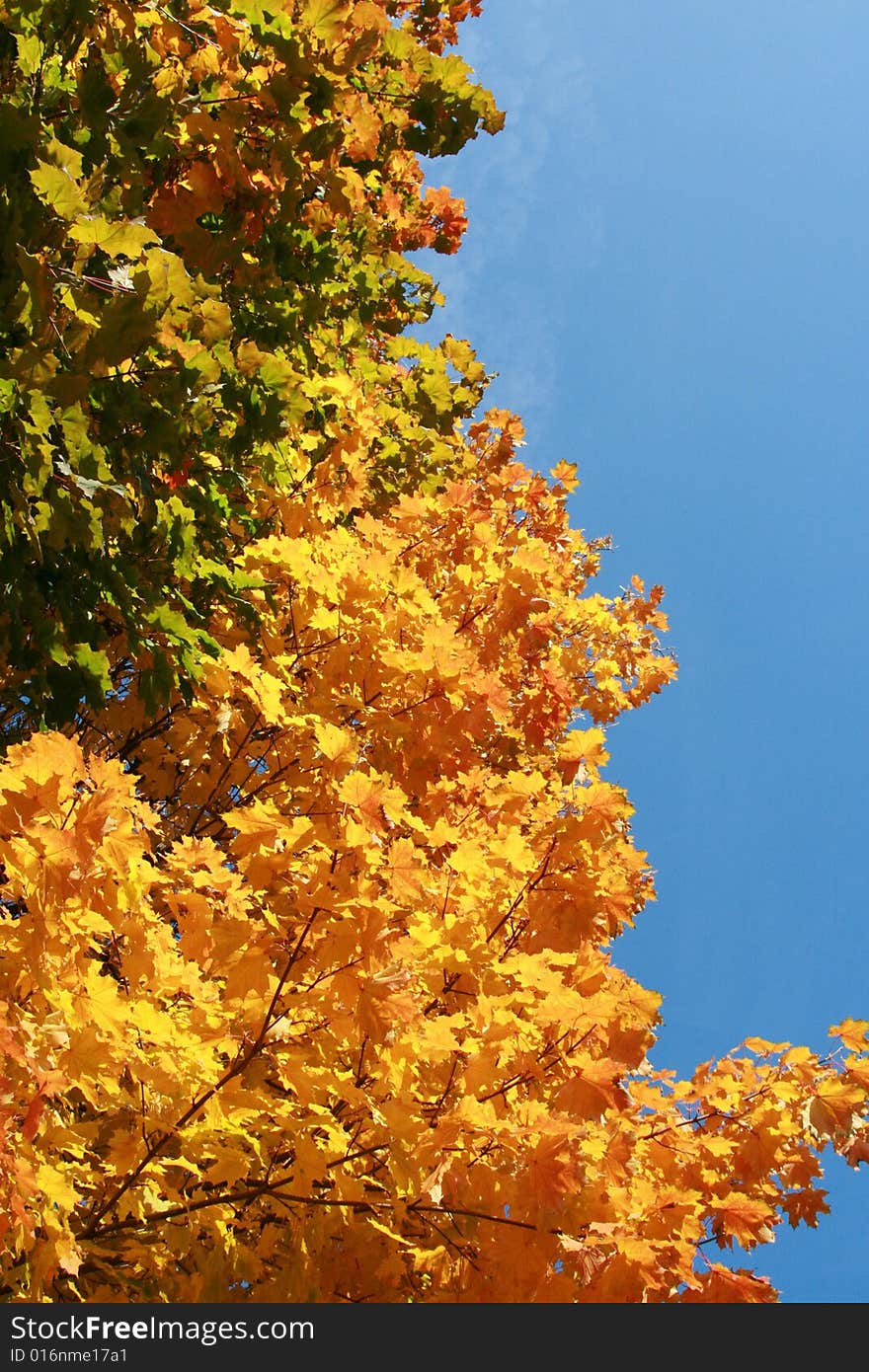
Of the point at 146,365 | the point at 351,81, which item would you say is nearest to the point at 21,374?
the point at 146,365

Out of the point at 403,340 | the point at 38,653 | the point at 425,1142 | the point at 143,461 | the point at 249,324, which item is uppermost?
the point at 403,340

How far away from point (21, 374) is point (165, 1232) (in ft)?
7.52

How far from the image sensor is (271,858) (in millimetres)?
2354

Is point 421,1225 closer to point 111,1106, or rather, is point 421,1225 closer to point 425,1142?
point 425,1142

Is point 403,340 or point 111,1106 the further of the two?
point 403,340

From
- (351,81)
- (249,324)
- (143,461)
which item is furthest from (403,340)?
(143,461)

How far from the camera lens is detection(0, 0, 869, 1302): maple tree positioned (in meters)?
2.12

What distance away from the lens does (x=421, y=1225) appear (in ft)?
8.80

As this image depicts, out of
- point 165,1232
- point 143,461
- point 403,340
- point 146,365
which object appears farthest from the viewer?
point 403,340

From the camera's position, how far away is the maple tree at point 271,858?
2123 mm

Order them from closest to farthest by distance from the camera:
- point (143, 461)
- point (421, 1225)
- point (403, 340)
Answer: point (421, 1225)
point (143, 461)
point (403, 340)
